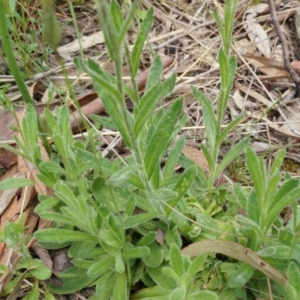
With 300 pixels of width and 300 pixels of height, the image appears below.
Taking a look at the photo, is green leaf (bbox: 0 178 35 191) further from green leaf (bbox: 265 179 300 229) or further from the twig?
the twig

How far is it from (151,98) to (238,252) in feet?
1.96

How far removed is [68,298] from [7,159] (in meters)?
0.61

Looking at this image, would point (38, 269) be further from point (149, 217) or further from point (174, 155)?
point (174, 155)

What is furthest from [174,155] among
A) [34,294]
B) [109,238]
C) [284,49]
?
[284,49]

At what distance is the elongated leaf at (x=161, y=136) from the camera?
4.13 ft

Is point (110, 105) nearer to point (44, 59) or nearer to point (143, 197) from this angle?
point (143, 197)

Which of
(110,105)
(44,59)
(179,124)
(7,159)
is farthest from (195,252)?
(44,59)

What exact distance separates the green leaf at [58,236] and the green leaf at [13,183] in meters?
0.24

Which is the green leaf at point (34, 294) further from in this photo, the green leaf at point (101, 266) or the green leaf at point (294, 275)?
the green leaf at point (294, 275)

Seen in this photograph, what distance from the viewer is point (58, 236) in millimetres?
1455

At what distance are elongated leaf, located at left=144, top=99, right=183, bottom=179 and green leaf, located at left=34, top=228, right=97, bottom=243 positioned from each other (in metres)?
0.31

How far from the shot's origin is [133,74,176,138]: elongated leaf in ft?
3.26

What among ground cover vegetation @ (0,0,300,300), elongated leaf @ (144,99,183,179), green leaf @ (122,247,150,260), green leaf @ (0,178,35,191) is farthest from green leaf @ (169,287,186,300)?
green leaf @ (0,178,35,191)

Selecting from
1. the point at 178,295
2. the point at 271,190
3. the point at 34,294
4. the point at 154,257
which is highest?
the point at 271,190
